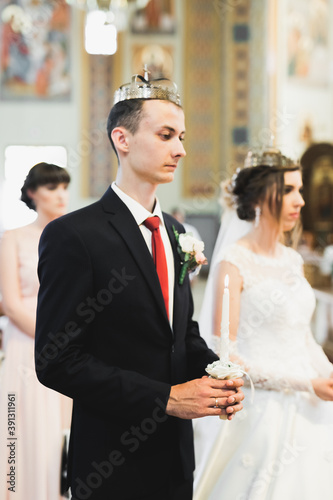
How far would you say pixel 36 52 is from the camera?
14141 millimetres

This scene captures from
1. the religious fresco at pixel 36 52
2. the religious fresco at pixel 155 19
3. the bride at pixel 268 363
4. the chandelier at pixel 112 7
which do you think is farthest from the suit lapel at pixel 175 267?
the religious fresco at pixel 155 19

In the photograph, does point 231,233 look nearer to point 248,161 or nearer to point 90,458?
point 248,161

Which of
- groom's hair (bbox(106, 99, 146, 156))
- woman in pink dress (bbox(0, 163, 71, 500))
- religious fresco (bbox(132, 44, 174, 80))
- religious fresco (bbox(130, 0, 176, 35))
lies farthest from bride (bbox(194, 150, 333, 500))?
religious fresco (bbox(130, 0, 176, 35))

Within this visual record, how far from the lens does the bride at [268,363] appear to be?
255cm

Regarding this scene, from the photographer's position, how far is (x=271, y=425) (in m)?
2.67

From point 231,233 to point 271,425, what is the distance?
105 cm

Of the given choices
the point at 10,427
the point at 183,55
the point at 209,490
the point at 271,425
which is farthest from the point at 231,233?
the point at 183,55

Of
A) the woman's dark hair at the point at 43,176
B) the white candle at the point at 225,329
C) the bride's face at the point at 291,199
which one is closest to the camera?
the white candle at the point at 225,329

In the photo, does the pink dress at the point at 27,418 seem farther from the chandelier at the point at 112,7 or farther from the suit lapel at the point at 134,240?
the chandelier at the point at 112,7

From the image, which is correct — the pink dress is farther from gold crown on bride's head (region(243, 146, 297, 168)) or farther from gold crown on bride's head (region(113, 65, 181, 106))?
gold crown on bride's head (region(113, 65, 181, 106))

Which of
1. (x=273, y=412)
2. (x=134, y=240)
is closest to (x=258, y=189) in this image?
(x=273, y=412)

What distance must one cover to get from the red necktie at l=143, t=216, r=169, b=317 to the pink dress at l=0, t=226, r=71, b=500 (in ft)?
4.31

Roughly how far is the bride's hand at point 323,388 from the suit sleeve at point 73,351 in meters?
1.08

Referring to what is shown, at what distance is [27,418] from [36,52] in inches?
501
